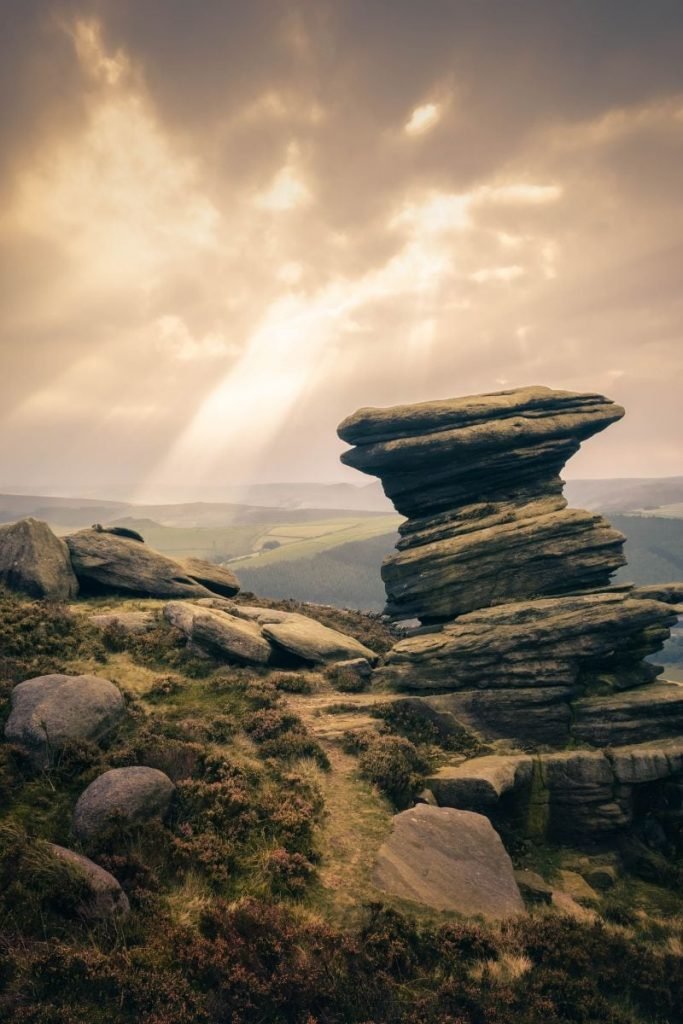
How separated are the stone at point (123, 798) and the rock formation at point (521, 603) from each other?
9.81m

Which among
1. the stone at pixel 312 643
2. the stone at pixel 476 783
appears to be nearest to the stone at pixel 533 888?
the stone at pixel 476 783

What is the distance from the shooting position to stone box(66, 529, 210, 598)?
109 feet

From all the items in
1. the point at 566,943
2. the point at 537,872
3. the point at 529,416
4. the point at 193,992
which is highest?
the point at 529,416

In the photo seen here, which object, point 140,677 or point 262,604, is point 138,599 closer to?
point 262,604

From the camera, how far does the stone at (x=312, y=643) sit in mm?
27688

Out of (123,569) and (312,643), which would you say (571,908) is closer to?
(312,643)

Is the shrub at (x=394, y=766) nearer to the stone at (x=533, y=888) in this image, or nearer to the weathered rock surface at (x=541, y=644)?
the stone at (x=533, y=888)

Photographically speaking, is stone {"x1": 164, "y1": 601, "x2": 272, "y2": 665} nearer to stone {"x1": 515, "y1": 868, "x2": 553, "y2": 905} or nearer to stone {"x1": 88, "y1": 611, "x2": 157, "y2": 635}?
stone {"x1": 88, "y1": 611, "x2": 157, "y2": 635}

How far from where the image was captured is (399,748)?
20219 mm

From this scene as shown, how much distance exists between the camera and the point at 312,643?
28594 mm

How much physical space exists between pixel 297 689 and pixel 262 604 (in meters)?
14.6

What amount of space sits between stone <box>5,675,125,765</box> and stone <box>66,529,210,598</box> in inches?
642

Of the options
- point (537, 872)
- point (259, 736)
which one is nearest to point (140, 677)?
point (259, 736)

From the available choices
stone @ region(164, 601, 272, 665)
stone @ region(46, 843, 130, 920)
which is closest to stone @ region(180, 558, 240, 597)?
stone @ region(164, 601, 272, 665)
